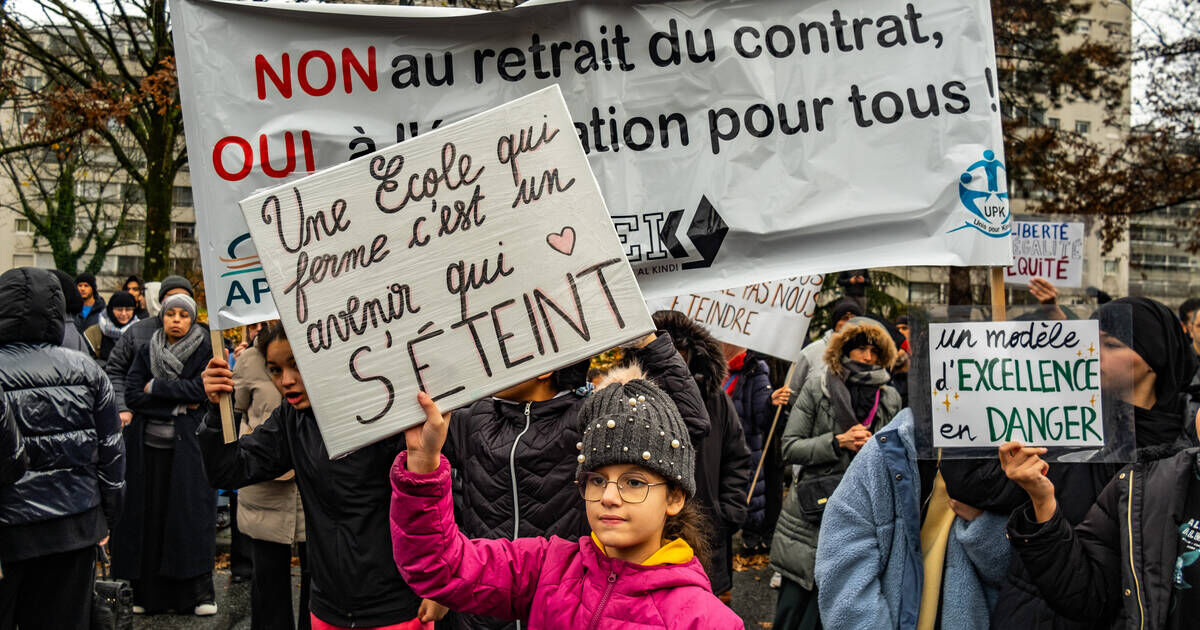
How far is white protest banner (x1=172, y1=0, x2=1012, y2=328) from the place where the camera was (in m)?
3.84

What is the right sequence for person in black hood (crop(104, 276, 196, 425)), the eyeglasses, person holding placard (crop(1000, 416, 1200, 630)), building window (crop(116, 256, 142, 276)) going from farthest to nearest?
building window (crop(116, 256, 142, 276))
person in black hood (crop(104, 276, 196, 425))
person holding placard (crop(1000, 416, 1200, 630))
the eyeglasses

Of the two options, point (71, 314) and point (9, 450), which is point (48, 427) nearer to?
point (9, 450)

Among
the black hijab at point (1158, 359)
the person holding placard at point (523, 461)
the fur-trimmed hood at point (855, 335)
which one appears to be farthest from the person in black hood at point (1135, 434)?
the fur-trimmed hood at point (855, 335)

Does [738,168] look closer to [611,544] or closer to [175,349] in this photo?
[611,544]

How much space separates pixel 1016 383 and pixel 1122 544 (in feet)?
1.75

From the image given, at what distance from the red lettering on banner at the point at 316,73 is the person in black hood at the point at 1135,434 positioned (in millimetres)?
Result: 2573

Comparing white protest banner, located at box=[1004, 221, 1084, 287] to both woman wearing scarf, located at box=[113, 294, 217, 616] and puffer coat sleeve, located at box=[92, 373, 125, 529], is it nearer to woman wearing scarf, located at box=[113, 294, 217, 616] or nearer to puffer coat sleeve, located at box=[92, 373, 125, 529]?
woman wearing scarf, located at box=[113, 294, 217, 616]

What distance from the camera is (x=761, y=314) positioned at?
7438 millimetres

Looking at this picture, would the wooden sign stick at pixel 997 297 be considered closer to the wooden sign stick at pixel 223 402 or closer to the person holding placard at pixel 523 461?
the person holding placard at pixel 523 461

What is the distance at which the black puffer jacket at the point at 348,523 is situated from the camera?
393 centimetres

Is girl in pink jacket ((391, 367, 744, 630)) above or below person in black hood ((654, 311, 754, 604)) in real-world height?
above

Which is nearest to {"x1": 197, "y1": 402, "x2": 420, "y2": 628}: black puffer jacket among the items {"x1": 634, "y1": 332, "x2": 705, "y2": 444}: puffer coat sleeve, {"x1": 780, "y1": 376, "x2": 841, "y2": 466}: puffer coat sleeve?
{"x1": 634, "y1": 332, "x2": 705, "y2": 444}: puffer coat sleeve

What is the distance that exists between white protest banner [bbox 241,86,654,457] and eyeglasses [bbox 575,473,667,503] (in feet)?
0.98

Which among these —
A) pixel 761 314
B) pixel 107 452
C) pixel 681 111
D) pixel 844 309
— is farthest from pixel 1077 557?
pixel 844 309
